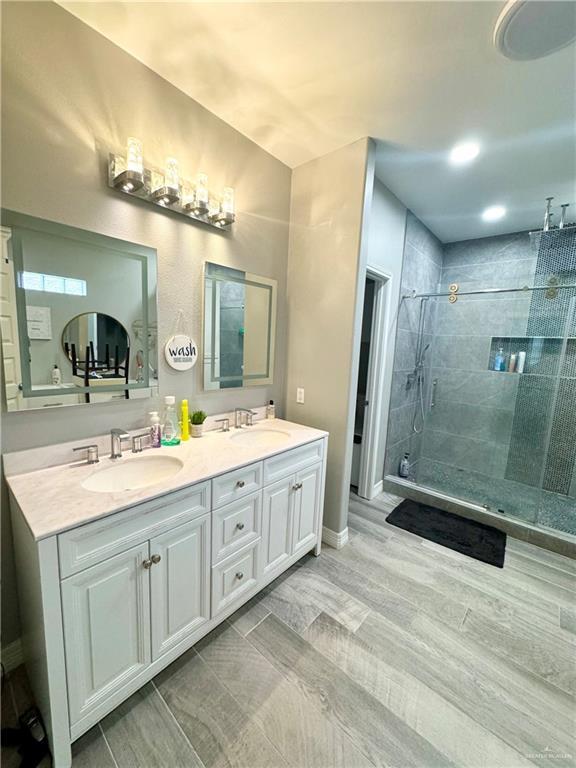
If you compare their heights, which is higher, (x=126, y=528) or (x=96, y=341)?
(x=96, y=341)

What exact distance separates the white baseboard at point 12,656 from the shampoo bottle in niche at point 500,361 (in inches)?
162

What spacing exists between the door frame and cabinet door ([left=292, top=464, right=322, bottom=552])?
1.03m

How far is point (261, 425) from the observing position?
2105 millimetres

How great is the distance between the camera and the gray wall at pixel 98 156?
1142mm

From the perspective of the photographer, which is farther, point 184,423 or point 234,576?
point 184,423

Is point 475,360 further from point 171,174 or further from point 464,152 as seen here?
point 171,174

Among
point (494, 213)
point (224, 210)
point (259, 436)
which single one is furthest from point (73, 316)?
point (494, 213)

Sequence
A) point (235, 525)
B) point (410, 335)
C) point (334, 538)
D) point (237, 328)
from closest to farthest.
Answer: point (235, 525), point (237, 328), point (334, 538), point (410, 335)

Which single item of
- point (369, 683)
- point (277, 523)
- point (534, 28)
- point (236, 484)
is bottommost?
point (369, 683)

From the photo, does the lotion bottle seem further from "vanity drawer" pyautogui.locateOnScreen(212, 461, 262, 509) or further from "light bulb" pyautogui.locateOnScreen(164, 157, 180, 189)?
"light bulb" pyautogui.locateOnScreen(164, 157, 180, 189)

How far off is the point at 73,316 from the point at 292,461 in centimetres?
129

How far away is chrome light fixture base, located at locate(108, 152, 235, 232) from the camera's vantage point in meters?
1.35

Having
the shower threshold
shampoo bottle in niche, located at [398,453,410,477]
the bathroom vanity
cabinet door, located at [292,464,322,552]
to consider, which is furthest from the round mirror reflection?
shampoo bottle in niche, located at [398,453,410,477]

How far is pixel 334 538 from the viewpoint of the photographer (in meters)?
2.19
